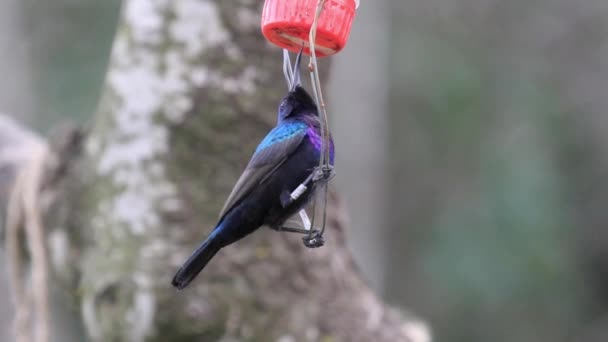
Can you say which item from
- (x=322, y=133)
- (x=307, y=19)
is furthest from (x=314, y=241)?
(x=307, y=19)

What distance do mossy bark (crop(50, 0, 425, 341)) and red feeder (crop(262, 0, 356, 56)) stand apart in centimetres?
146

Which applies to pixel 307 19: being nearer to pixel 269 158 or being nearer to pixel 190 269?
pixel 269 158

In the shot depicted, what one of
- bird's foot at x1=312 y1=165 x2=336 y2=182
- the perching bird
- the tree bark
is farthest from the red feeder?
the tree bark

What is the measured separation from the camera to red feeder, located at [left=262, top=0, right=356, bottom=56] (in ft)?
8.49

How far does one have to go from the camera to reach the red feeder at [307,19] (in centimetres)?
259

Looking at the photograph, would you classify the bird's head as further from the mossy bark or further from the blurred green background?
the blurred green background

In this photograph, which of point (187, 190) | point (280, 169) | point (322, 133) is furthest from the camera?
point (187, 190)

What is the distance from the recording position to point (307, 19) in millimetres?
2590

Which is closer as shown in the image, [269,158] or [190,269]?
[190,269]

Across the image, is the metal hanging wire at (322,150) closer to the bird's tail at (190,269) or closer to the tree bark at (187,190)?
the bird's tail at (190,269)

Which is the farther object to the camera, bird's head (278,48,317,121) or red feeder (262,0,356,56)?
bird's head (278,48,317,121)

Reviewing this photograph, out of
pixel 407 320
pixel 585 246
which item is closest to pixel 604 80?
pixel 585 246

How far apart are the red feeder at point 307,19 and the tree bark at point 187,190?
1.46 m

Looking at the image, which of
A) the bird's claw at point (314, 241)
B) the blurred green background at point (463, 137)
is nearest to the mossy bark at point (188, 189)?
the bird's claw at point (314, 241)
